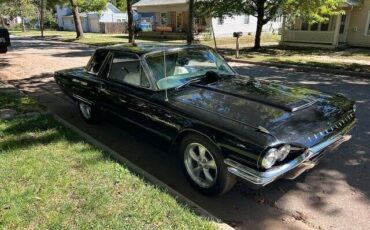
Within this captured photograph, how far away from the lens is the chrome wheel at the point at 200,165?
373cm

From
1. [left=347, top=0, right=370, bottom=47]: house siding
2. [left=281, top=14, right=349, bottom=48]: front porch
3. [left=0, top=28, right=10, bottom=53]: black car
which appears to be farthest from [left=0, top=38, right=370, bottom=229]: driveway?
[left=347, top=0, right=370, bottom=47]: house siding

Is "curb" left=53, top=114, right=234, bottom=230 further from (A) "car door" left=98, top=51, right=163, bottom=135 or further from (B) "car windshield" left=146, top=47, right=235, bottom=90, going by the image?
(B) "car windshield" left=146, top=47, right=235, bottom=90

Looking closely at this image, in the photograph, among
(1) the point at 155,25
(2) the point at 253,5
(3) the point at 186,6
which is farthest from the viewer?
(1) the point at 155,25

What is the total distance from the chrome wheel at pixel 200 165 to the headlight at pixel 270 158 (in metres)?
0.63

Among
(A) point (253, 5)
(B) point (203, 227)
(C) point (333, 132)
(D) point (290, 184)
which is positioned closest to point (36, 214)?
(B) point (203, 227)

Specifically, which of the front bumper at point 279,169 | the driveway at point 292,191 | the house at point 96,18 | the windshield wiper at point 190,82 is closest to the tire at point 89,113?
the driveway at point 292,191

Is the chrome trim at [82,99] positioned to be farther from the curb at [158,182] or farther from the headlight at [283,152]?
the headlight at [283,152]

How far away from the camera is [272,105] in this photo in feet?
12.7

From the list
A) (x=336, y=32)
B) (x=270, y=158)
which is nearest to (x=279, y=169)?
(x=270, y=158)

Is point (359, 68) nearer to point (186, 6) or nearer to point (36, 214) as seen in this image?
point (36, 214)

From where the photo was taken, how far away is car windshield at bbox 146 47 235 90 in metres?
4.53

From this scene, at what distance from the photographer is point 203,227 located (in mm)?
3160

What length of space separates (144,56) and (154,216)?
2.23 m

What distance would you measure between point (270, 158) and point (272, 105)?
2.94ft
